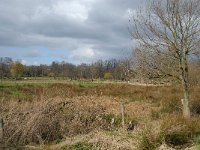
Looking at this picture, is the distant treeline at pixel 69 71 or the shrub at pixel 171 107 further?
the distant treeline at pixel 69 71

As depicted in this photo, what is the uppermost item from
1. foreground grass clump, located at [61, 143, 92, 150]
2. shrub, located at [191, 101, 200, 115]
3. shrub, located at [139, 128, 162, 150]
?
shrub, located at [191, 101, 200, 115]

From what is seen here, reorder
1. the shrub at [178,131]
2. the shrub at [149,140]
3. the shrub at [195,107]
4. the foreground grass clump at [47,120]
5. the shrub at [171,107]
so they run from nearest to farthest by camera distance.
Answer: the shrub at [149,140] → the shrub at [178,131] → the foreground grass clump at [47,120] → the shrub at [195,107] → the shrub at [171,107]

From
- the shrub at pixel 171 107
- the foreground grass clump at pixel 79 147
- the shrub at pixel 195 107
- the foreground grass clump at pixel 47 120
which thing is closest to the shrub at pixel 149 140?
the foreground grass clump at pixel 79 147

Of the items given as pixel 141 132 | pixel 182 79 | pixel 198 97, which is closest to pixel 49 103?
pixel 141 132

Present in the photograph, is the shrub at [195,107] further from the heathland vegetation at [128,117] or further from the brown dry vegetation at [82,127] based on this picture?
the brown dry vegetation at [82,127]

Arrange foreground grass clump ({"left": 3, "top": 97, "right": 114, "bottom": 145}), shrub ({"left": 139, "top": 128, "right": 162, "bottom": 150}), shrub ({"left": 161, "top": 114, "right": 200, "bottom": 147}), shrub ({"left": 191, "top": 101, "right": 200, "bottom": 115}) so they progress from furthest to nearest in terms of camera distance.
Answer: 1. shrub ({"left": 191, "top": 101, "right": 200, "bottom": 115})
2. foreground grass clump ({"left": 3, "top": 97, "right": 114, "bottom": 145})
3. shrub ({"left": 161, "top": 114, "right": 200, "bottom": 147})
4. shrub ({"left": 139, "top": 128, "right": 162, "bottom": 150})

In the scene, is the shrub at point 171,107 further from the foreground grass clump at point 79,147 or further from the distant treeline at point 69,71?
the distant treeline at point 69,71

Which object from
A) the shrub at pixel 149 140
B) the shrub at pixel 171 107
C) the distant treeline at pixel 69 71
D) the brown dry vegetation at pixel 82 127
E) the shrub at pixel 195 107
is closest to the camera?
the shrub at pixel 149 140

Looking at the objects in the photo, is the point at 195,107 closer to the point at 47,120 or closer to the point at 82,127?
the point at 82,127

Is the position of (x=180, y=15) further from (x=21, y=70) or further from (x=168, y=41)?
(x=21, y=70)

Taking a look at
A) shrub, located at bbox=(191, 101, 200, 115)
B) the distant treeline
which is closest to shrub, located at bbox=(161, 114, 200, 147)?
shrub, located at bbox=(191, 101, 200, 115)

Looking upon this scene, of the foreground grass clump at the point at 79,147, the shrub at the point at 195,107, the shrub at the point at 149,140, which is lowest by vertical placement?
the foreground grass clump at the point at 79,147

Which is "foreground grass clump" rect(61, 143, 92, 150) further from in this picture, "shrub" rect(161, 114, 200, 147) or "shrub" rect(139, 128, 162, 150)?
"shrub" rect(161, 114, 200, 147)

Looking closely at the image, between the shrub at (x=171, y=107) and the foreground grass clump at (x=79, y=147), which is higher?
the shrub at (x=171, y=107)
